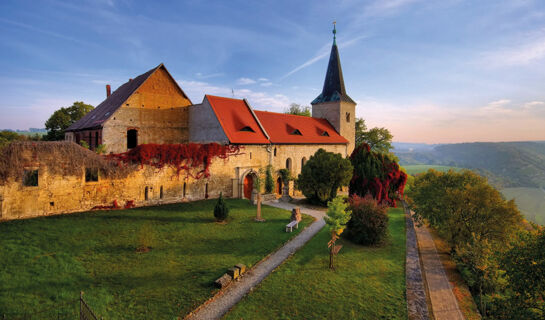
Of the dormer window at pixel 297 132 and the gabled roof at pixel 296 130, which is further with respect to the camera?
the dormer window at pixel 297 132

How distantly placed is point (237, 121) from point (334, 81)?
20884 millimetres

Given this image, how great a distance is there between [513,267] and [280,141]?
77.3 ft

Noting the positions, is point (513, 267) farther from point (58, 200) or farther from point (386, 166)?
point (58, 200)

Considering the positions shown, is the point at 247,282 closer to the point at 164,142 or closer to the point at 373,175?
the point at 373,175

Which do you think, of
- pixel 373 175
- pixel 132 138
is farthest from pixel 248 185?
pixel 132 138

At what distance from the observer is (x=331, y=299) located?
10.4 m

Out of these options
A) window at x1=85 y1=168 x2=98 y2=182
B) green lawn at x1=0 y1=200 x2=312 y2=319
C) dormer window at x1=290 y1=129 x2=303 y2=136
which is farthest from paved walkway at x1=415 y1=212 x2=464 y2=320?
window at x1=85 y1=168 x2=98 y2=182

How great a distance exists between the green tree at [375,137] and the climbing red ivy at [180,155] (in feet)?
116

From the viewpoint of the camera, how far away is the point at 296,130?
33125 mm

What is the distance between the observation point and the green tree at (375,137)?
52.7 m

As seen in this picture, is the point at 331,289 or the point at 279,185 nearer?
the point at 331,289

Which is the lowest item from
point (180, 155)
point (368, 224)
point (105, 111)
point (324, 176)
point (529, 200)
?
point (529, 200)

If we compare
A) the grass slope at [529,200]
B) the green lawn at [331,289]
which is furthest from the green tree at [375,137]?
the grass slope at [529,200]

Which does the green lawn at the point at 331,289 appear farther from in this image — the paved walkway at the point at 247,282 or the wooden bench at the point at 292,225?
the wooden bench at the point at 292,225
